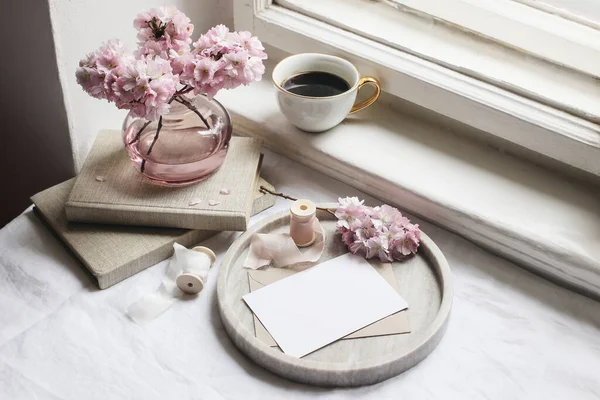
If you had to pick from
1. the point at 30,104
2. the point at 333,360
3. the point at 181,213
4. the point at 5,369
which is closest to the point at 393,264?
the point at 333,360

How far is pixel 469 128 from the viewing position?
38.8 inches

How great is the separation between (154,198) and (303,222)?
194 mm

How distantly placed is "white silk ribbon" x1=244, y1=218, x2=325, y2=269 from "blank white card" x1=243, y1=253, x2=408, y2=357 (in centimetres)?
2

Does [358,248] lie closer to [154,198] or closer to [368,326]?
[368,326]

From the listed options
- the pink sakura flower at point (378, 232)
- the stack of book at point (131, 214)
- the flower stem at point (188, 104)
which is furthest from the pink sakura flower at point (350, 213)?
the flower stem at point (188, 104)

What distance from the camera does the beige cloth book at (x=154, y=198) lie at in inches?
32.7

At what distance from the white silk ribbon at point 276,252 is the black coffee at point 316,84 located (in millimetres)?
226

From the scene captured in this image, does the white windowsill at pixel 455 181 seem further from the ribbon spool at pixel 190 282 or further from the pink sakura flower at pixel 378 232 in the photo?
the ribbon spool at pixel 190 282

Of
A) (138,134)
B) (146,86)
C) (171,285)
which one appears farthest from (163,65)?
(171,285)

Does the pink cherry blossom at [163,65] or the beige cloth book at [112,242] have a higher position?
the pink cherry blossom at [163,65]

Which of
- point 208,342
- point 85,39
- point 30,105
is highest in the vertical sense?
point 85,39

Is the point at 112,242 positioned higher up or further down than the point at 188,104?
further down

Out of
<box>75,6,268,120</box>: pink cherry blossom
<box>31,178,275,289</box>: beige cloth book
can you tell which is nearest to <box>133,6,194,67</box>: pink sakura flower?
<box>75,6,268,120</box>: pink cherry blossom

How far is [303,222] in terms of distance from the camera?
0.82 metres
